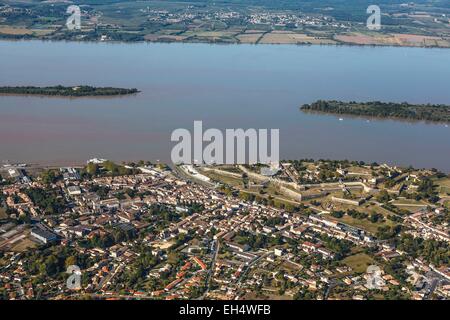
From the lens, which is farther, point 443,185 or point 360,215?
point 443,185

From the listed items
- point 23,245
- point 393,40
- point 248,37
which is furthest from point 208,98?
point 393,40

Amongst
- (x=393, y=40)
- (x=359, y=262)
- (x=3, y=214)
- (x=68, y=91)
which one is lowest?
(x=359, y=262)

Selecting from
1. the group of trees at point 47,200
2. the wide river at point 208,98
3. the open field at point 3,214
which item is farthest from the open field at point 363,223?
the open field at point 3,214

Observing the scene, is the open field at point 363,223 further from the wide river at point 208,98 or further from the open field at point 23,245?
the open field at point 23,245

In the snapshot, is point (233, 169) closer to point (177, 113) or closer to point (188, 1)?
point (177, 113)

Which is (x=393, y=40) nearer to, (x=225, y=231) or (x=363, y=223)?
(x=363, y=223)
